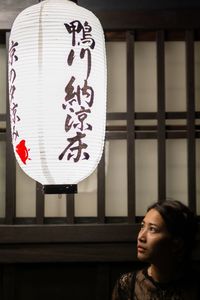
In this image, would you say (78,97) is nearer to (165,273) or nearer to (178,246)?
(178,246)

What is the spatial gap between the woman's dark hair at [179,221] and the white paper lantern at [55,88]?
31.3 inches

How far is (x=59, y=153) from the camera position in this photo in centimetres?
401

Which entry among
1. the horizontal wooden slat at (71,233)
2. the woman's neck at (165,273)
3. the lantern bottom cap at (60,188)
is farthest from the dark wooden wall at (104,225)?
the woman's neck at (165,273)

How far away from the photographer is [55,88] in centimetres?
397

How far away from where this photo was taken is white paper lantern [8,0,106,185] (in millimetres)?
3975

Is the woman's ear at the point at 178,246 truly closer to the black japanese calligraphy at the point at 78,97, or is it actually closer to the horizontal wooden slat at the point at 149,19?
the black japanese calligraphy at the point at 78,97

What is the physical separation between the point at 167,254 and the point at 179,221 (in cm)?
30

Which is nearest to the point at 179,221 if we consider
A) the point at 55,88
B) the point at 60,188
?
the point at 60,188

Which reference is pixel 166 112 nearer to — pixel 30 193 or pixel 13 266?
pixel 30 193

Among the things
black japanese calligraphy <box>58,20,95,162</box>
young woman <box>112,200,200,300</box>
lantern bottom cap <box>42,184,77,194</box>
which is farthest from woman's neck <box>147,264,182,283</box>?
black japanese calligraphy <box>58,20,95,162</box>

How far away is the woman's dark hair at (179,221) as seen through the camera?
396 cm

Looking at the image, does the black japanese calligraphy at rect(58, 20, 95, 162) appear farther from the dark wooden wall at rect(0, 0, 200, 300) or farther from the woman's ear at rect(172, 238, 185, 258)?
the dark wooden wall at rect(0, 0, 200, 300)

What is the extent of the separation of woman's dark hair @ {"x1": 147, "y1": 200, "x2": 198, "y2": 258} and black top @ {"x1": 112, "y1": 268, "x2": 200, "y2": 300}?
242 mm

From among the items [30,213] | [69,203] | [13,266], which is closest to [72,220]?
[69,203]
